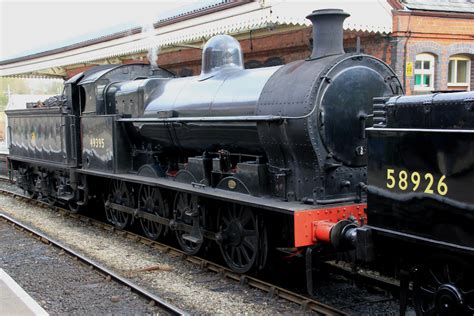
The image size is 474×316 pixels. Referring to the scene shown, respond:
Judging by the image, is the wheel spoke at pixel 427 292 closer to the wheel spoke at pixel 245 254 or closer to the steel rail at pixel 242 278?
the steel rail at pixel 242 278

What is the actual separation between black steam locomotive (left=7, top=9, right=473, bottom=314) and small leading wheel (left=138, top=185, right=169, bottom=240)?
0.08ft

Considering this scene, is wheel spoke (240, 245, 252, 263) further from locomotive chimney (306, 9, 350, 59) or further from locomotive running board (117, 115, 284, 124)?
locomotive chimney (306, 9, 350, 59)

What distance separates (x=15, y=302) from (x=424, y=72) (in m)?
11.1

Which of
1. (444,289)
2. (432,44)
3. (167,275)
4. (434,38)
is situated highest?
(434,38)

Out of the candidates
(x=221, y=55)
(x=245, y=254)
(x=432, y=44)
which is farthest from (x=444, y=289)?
(x=432, y=44)

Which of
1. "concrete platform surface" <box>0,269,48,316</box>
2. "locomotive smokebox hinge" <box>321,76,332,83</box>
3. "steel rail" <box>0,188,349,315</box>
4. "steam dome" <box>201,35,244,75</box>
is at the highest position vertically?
"steam dome" <box>201,35,244,75</box>

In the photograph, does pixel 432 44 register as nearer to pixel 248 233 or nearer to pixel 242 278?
pixel 248 233

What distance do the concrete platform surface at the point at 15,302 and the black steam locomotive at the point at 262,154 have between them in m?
2.30

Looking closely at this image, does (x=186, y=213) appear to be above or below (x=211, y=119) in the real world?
below

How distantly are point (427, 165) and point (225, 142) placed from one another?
328cm

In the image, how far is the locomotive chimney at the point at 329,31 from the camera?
583cm

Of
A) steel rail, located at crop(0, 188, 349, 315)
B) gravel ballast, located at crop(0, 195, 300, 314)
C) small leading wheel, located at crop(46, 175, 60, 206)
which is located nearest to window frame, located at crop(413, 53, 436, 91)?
steel rail, located at crop(0, 188, 349, 315)

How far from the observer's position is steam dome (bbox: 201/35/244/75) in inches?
293

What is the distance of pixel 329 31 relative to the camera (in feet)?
19.1
